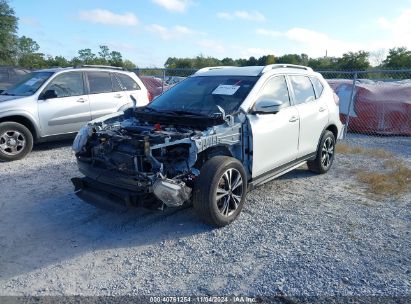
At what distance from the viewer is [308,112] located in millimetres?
5820

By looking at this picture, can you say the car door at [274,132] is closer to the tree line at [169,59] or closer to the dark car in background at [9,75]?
the dark car in background at [9,75]

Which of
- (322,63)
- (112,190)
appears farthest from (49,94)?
(322,63)

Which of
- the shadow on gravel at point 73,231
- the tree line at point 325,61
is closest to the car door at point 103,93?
the shadow on gravel at point 73,231

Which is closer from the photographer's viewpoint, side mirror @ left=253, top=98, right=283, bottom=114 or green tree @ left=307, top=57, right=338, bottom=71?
side mirror @ left=253, top=98, right=283, bottom=114

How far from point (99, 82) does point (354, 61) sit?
42767 millimetres

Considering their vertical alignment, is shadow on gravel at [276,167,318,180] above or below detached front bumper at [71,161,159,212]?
below

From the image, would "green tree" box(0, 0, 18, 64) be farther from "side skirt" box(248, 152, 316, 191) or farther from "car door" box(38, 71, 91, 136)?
"side skirt" box(248, 152, 316, 191)

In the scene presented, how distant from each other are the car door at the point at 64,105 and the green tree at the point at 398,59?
40895 mm

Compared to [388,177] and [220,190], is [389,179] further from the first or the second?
[220,190]

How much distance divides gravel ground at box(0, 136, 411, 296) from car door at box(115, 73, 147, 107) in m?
3.85

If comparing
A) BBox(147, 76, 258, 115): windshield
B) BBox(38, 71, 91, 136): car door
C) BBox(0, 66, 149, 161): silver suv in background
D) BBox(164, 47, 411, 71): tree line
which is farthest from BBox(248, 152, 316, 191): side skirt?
BBox(164, 47, 411, 71): tree line

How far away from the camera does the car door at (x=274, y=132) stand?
4.77 metres

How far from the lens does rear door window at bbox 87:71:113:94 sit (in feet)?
28.2

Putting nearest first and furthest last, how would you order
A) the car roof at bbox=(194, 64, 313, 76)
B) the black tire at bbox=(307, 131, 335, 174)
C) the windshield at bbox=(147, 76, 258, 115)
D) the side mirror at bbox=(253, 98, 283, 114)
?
the side mirror at bbox=(253, 98, 283, 114), the windshield at bbox=(147, 76, 258, 115), the car roof at bbox=(194, 64, 313, 76), the black tire at bbox=(307, 131, 335, 174)
